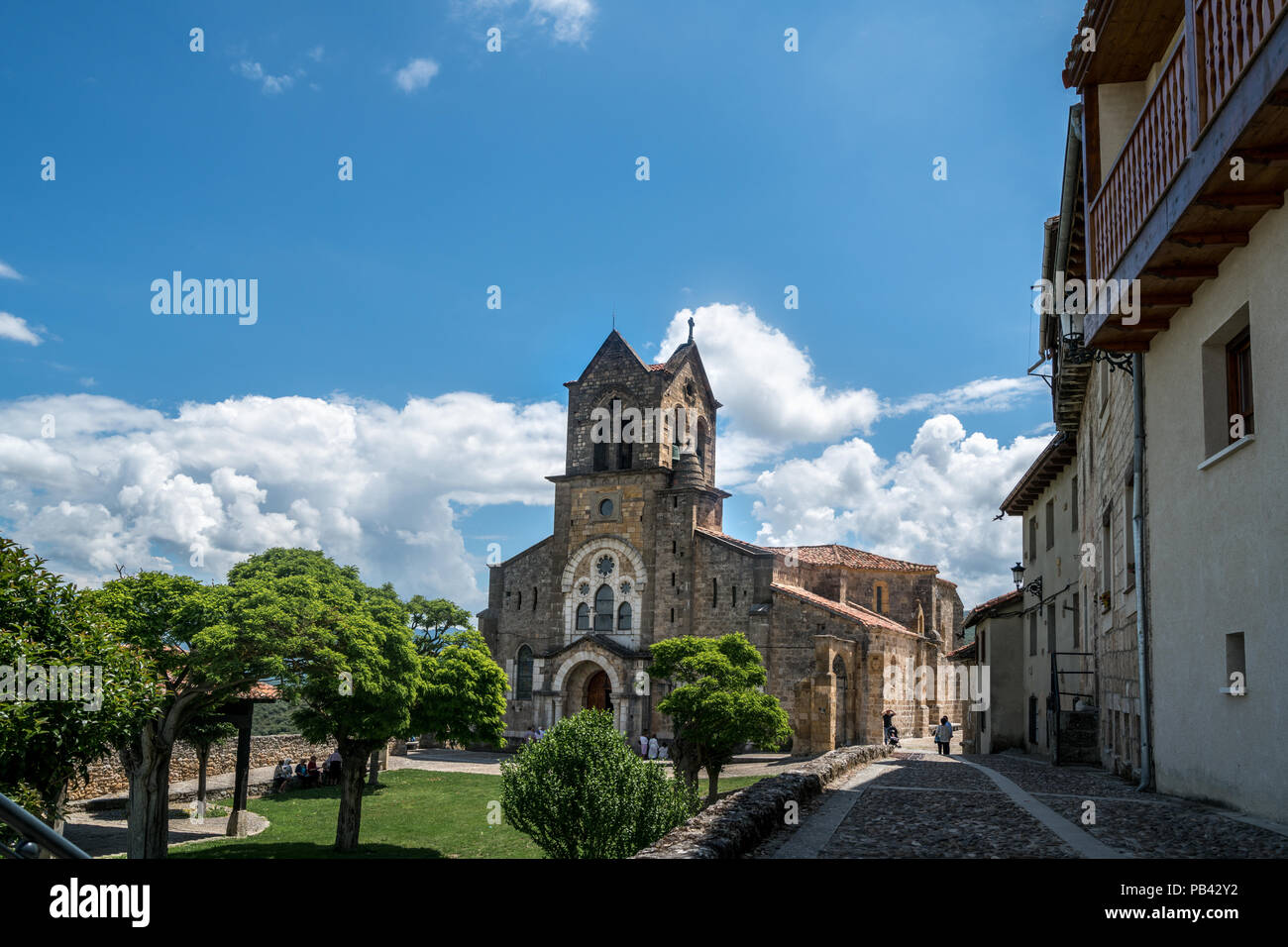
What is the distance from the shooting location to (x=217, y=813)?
27.3m

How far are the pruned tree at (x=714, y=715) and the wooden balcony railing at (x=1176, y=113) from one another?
16.8 metres

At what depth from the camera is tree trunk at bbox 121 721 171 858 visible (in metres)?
18.2

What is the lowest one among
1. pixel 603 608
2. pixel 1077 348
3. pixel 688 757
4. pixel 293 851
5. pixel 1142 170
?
pixel 293 851

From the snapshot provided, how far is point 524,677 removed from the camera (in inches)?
1780

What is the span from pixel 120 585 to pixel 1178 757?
1783 centimetres

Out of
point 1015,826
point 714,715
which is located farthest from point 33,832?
point 714,715

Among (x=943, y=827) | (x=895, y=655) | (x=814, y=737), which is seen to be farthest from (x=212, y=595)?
(x=895, y=655)

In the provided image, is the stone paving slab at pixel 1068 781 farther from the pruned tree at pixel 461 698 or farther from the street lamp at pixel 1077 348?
the pruned tree at pixel 461 698

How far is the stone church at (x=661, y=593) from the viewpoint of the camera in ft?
129

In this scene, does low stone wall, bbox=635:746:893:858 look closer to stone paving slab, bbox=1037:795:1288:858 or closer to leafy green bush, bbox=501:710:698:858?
stone paving slab, bbox=1037:795:1288:858

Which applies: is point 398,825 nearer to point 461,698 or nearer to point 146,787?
point 461,698

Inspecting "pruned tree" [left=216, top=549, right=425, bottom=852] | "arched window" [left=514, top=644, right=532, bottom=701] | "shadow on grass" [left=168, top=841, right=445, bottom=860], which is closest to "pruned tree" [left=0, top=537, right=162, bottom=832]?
"pruned tree" [left=216, top=549, right=425, bottom=852]

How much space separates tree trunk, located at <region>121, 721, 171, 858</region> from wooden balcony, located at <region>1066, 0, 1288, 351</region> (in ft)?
59.4

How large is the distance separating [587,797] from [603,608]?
2834 cm
